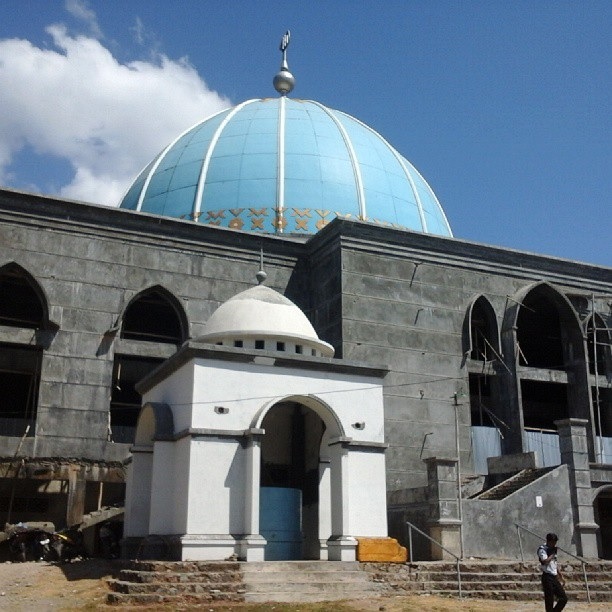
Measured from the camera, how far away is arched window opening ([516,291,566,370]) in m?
32.0

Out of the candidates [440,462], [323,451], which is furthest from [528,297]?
[323,451]

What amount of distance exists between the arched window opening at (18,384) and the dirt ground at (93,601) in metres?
8.24

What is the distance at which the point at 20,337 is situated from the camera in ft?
85.8

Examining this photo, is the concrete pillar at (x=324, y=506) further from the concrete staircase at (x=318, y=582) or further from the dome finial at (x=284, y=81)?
the dome finial at (x=284, y=81)

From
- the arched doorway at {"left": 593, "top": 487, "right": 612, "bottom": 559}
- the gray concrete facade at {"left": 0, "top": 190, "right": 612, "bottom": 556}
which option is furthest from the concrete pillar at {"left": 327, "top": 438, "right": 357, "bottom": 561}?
the arched doorway at {"left": 593, "top": 487, "right": 612, "bottom": 559}

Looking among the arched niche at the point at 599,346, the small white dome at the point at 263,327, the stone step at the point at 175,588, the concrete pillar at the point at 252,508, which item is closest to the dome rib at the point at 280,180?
the small white dome at the point at 263,327

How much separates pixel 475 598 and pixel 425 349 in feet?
38.6

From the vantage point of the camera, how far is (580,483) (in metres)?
23.0

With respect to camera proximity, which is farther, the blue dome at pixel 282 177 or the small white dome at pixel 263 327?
the blue dome at pixel 282 177

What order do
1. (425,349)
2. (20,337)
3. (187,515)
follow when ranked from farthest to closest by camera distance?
(425,349)
(20,337)
(187,515)

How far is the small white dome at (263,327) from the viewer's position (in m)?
20.6

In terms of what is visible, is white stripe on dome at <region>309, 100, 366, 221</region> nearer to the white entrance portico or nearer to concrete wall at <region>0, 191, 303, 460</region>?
concrete wall at <region>0, 191, 303, 460</region>

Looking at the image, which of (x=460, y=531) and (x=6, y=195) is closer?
(x=460, y=531)

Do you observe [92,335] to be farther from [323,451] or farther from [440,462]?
[440,462]
